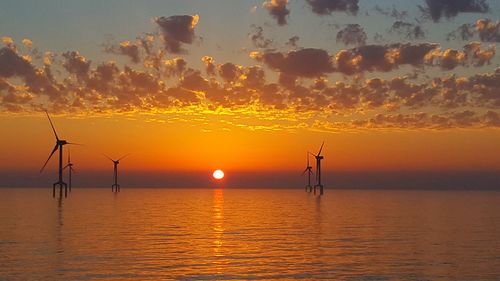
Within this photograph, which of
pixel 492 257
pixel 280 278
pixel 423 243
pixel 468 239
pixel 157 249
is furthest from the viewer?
pixel 468 239

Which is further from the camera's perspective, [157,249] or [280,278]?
[157,249]

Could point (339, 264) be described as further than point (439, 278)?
Yes

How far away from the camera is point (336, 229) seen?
107 metres

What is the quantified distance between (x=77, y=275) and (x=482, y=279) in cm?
3421

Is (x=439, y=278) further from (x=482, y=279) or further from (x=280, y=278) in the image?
(x=280, y=278)

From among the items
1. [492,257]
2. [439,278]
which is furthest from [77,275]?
[492,257]

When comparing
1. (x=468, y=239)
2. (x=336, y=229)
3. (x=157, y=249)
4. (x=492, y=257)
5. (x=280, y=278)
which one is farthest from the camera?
(x=336, y=229)

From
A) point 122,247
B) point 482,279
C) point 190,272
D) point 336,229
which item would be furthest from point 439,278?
point 336,229

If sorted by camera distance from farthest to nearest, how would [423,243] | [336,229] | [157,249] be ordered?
[336,229] < [423,243] < [157,249]

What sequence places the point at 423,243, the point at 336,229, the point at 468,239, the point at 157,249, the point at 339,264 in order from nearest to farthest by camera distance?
the point at 339,264, the point at 157,249, the point at 423,243, the point at 468,239, the point at 336,229

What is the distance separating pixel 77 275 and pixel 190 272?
9571 millimetres

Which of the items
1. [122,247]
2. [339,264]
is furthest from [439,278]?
[122,247]

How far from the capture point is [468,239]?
89.2 meters

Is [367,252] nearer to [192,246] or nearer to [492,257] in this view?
[492,257]
